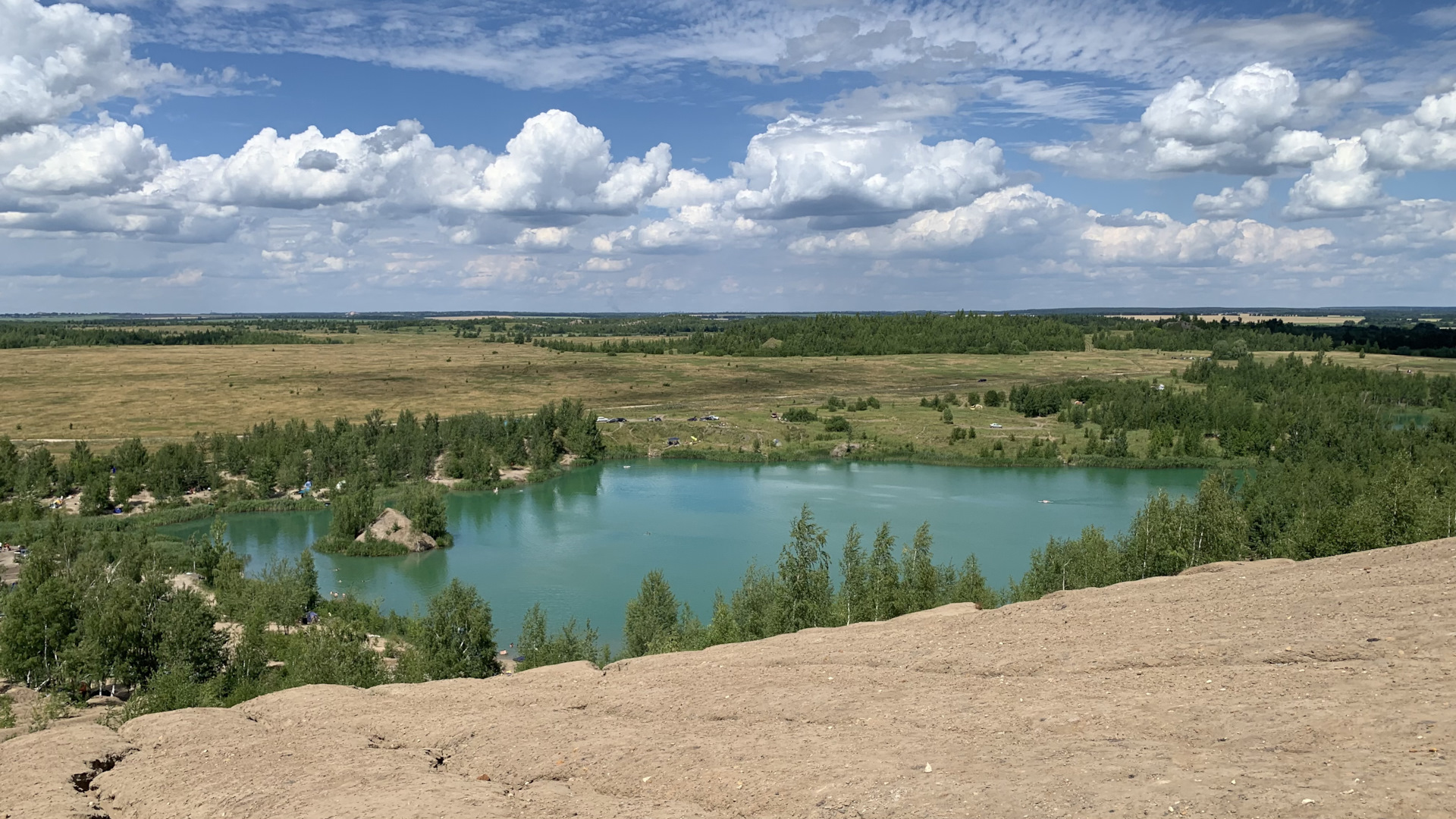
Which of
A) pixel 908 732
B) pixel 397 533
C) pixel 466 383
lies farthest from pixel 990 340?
pixel 908 732

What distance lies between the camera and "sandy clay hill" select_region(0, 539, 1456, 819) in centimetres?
1005

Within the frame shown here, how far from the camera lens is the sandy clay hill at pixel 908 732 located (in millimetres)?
10047

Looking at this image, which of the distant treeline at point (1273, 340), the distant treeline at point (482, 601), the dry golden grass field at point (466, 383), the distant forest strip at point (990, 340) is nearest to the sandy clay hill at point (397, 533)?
the distant treeline at point (482, 601)

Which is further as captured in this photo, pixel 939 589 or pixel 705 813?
pixel 939 589

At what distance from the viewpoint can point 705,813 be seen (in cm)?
1059

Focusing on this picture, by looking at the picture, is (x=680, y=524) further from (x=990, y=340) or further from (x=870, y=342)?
(x=990, y=340)

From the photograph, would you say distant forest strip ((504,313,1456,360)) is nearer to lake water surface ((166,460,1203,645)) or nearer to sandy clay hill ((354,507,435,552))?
lake water surface ((166,460,1203,645))

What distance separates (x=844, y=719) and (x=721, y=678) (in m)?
3.09

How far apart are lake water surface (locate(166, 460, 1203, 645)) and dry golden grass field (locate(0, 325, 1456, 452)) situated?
50.0 ft

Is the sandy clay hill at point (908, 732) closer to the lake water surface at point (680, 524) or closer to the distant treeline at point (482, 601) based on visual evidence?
the distant treeline at point (482, 601)

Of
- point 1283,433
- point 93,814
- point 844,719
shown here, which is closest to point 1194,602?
point 844,719

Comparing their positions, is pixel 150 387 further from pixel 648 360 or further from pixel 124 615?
pixel 124 615

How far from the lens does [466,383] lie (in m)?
131

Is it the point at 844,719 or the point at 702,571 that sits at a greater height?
the point at 844,719
